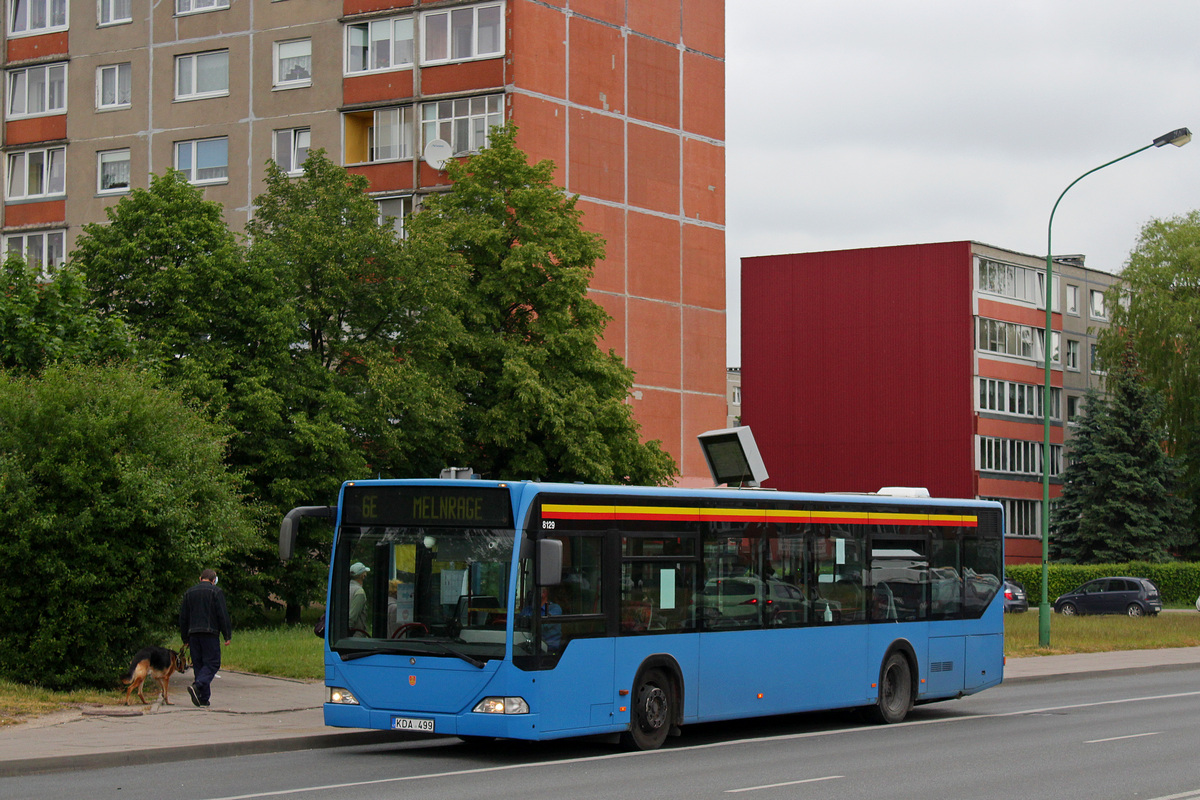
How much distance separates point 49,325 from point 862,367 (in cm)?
5465

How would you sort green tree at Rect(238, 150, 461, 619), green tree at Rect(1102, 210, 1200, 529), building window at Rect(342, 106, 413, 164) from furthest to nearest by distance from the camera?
green tree at Rect(1102, 210, 1200, 529) < building window at Rect(342, 106, 413, 164) < green tree at Rect(238, 150, 461, 619)

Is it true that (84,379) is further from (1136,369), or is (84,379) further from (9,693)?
(1136,369)

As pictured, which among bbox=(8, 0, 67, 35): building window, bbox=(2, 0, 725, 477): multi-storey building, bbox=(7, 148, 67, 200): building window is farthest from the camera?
bbox=(8, 0, 67, 35): building window

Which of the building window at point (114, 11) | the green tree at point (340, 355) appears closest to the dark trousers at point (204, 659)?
the green tree at point (340, 355)

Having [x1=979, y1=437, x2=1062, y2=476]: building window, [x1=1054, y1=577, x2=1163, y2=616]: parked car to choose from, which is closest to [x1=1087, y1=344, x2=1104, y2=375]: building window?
[x1=979, y1=437, x2=1062, y2=476]: building window

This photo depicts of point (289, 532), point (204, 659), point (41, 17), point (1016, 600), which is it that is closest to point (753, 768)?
point (289, 532)

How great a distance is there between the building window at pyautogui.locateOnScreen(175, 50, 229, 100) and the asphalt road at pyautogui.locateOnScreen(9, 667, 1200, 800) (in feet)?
129

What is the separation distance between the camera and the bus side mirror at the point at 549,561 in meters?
13.4

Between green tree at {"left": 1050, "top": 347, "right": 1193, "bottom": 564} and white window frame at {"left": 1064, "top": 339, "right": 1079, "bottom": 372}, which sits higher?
white window frame at {"left": 1064, "top": 339, "right": 1079, "bottom": 372}

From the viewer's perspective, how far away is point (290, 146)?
5103 centimetres

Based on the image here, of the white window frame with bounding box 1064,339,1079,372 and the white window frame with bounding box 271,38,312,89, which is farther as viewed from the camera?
the white window frame with bounding box 1064,339,1079,372

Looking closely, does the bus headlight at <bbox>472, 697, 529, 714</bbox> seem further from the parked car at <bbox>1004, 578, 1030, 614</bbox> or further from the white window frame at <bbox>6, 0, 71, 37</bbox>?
the white window frame at <bbox>6, 0, 71, 37</bbox>

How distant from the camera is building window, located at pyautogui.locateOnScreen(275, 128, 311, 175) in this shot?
50844 mm

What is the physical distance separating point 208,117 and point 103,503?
36434mm
